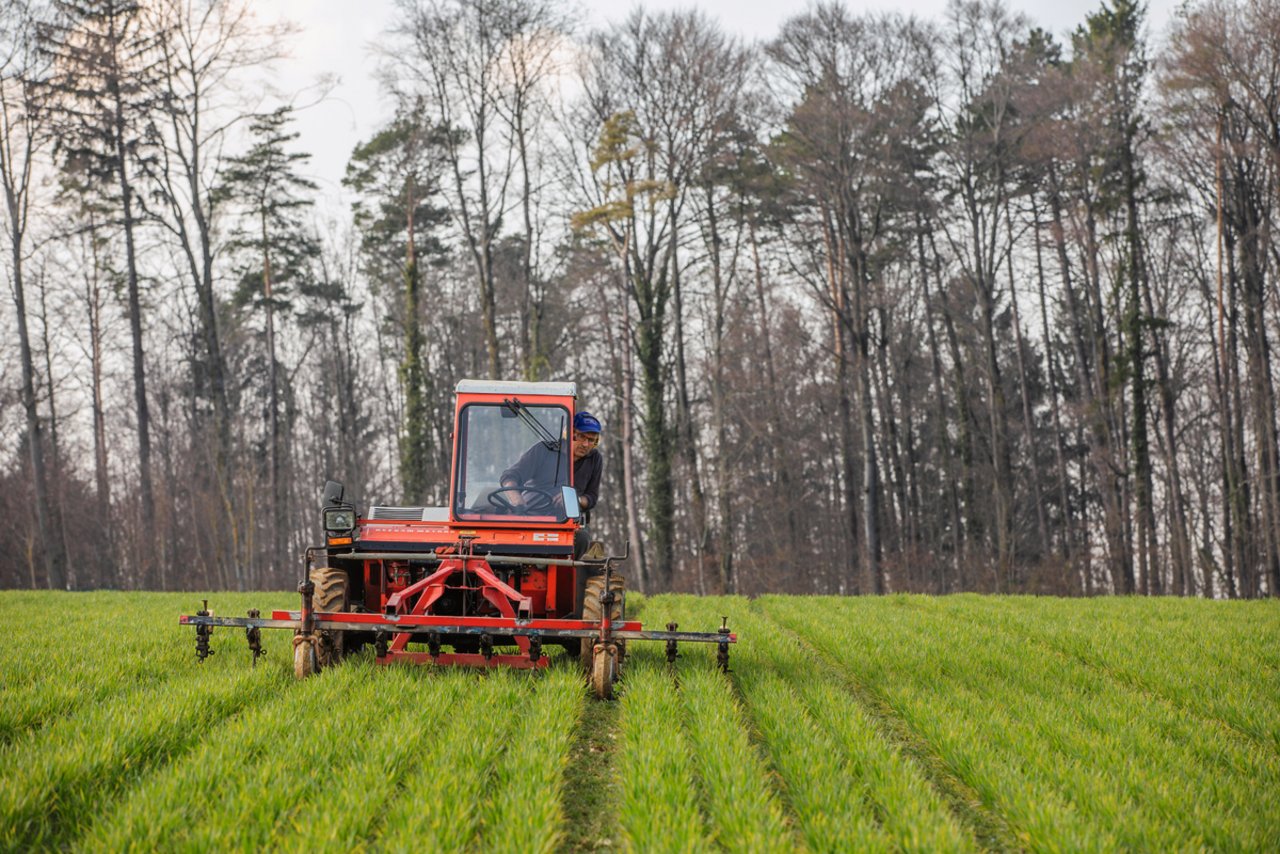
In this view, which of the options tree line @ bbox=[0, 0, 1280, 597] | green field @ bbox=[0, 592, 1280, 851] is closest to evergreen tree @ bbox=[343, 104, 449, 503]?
tree line @ bbox=[0, 0, 1280, 597]

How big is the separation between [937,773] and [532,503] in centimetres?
468

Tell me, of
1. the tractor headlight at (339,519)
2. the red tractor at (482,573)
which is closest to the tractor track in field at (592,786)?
the red tractor at (482,573)

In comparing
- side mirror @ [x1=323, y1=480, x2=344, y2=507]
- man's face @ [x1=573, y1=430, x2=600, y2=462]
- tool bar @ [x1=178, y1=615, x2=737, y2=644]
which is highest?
man's face @ [x1=573, y1=430, x2=600, y2=462]

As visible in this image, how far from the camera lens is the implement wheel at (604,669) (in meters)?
7.78

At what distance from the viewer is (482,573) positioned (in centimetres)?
831

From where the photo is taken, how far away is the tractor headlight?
27.8 feet

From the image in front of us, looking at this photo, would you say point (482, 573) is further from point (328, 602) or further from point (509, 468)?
point (509, 468)

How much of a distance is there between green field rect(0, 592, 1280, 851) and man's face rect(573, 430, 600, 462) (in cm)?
217

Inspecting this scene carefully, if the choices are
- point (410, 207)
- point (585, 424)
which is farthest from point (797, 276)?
point (585, 424)

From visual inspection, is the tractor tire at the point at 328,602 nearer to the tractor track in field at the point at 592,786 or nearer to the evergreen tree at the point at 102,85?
the tractor track in field at the point at 592,786

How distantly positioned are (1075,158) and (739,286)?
9.97 meters

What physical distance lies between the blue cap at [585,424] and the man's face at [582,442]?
4 centimetres

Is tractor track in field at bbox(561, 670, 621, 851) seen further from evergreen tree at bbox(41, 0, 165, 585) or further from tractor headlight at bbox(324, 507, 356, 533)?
evergreen tree at bbox(41, 0, 165, 585)

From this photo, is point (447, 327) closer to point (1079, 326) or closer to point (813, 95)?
point (813, 95)
